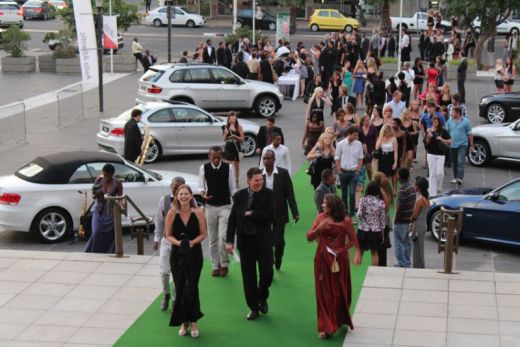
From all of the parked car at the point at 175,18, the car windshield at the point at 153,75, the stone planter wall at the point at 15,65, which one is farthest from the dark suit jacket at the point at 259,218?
the parked car at the point at 175,18

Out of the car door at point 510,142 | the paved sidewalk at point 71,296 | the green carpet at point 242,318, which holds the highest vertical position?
the car door at point 510,142

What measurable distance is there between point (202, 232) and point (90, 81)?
19.1 metres

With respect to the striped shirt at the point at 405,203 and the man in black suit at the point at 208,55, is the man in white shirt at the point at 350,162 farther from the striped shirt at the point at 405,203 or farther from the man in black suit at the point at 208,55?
the man in black suit at the point at 208,55

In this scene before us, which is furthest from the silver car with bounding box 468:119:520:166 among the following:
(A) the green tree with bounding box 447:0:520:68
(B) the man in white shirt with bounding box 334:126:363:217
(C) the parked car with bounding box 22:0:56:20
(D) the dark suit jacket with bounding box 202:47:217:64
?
(C) the parked car with bounding box 22:0:56:20

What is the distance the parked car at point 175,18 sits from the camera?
196 feet

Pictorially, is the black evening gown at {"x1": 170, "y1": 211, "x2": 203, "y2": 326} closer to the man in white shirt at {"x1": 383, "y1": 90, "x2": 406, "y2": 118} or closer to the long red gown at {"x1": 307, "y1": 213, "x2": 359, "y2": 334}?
the long red gown at {"x1": 307, "y1": 213, "x2": 359, "y2": 334}

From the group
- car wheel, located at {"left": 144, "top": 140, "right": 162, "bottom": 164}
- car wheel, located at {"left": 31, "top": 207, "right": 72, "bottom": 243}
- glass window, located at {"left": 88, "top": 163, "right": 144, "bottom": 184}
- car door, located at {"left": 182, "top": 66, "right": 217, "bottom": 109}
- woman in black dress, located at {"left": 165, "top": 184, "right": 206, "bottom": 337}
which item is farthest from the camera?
car door, located at {"left": 182, "top": 66, "right": 217, "bottom": 109}

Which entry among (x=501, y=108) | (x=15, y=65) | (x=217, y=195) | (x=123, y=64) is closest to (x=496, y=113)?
(x=501, y=108)

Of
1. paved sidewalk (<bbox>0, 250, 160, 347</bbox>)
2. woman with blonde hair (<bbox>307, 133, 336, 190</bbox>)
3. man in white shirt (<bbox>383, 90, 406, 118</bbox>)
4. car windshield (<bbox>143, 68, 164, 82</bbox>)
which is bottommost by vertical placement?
paved sidewalk (<bbox>0, 250, 160, 347</bbox>)

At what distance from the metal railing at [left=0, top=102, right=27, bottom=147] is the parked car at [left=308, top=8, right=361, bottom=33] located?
34519 mm

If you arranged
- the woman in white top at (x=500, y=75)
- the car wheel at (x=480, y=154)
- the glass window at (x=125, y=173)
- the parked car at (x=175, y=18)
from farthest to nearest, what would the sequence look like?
the parked car at (x=175, y=18), the woman in white top at (x=500, y=75), the car wheel at (x=480, y=154), the glass window at (x=125, y=173)

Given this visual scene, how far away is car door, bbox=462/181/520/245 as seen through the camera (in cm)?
1512

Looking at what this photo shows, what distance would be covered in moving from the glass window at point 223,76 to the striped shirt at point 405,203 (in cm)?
1497

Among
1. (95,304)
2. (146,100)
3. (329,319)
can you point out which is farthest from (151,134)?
(329,319)
